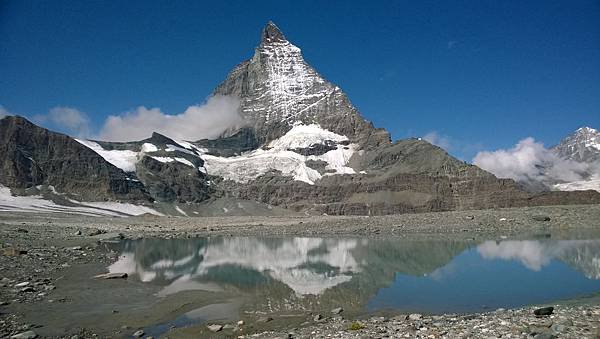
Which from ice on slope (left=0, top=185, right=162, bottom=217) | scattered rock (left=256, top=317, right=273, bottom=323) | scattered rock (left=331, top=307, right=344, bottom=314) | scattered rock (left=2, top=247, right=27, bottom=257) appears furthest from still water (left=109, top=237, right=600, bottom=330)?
ice on slope (left=0, top=185, right=162, bottom=217)

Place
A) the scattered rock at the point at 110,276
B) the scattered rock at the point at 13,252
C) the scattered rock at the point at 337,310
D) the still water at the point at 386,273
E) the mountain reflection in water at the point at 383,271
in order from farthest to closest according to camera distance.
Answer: the scattered rock at the point at 13,252 < the scattered rock at the point at 110,276 < the mountain reflection in water at the point at 383,271 < the still water at the point at 386,273 < the scattered rock at the point at 337,310

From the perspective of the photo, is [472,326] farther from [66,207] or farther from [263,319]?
[66,207]

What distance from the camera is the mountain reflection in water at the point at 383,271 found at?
2234 cm

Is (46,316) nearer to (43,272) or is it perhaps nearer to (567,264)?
(43,272)

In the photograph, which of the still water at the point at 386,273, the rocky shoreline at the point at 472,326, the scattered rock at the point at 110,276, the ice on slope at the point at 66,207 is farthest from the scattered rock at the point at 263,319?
the ice on slope at the point at 66,207

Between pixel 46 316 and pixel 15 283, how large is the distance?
6.07 m

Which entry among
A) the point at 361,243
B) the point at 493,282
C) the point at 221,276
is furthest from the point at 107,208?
the point at 493,282

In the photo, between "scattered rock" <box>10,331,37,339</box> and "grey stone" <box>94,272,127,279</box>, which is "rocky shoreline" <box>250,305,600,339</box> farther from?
"grey stone" <box>94,272,127,279</box>

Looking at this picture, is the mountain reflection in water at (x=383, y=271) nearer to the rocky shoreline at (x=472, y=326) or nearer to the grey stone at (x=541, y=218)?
the rocky shoreline at (x=472, y=326)

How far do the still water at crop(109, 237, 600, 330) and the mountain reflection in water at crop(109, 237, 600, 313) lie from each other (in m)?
0.05

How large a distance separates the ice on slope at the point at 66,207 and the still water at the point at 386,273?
135 meters

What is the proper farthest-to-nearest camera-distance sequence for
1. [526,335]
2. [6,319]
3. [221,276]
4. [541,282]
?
[221,276] < [541,282] < [6,319] < [526,335]

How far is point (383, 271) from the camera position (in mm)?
31938

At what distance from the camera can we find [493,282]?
26.2 meters
